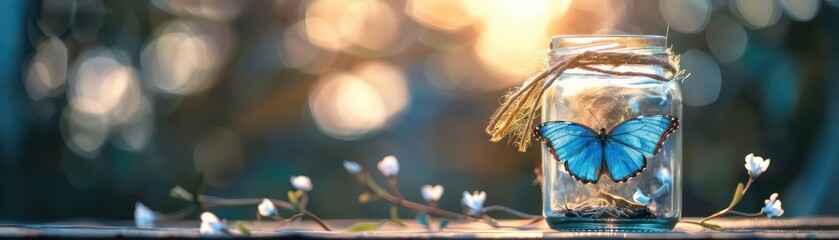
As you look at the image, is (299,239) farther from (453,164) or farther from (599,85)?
(453,164)

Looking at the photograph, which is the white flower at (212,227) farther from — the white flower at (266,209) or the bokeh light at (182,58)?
the bokeh light at (182,58)

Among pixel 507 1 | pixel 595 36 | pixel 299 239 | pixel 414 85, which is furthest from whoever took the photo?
pixel 414 85

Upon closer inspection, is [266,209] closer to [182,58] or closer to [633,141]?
[633,141]

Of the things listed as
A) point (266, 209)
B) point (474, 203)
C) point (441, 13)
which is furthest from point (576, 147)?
point (441, 13)

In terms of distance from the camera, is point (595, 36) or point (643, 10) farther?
point (643, 10)

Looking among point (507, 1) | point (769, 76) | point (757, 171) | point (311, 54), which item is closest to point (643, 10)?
point (507, 1)

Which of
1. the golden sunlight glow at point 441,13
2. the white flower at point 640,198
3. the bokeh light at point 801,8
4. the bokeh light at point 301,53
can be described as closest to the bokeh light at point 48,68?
the bokeh light at point 301,53
